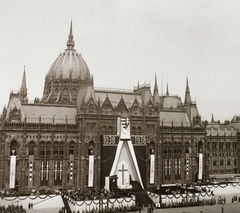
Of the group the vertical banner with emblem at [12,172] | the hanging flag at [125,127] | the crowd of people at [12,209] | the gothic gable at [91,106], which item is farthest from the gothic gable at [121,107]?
the crowd of people at [12,209]

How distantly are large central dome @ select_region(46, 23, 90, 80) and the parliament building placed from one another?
13692mm

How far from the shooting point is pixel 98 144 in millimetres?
71875

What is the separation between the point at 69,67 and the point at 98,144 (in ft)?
89.6

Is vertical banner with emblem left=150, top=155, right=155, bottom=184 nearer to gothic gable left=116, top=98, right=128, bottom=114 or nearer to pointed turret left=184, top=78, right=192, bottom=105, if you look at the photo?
gothic gable left=116, top=98, right=128, bottom=114

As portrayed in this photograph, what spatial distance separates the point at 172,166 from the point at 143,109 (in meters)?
15.3

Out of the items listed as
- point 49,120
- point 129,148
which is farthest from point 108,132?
point 49,120

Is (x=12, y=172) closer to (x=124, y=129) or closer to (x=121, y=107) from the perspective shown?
(x=124, y=129)

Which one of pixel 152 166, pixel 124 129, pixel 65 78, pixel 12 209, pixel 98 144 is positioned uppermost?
pixel 65 78

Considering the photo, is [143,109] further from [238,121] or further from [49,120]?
[238,121]

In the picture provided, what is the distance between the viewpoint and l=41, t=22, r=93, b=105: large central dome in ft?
292

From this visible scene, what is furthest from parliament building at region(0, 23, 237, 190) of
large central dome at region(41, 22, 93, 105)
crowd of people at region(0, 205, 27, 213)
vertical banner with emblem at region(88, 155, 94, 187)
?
crowd of people at region(0, 205, 27, 213)

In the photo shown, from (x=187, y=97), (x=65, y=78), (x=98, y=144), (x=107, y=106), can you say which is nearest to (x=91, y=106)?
(x=107, y=106)

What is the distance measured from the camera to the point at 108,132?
73062 mm

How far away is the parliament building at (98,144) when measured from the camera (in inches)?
2655
